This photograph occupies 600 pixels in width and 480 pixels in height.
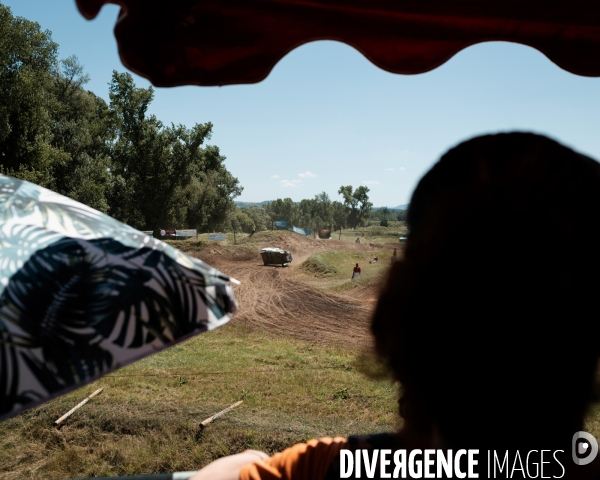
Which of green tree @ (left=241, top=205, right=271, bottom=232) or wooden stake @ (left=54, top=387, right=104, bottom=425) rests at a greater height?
green tree @ (left=241, top=205, right=271, bottom=232)

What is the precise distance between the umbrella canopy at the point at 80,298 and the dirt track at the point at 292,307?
8.12m

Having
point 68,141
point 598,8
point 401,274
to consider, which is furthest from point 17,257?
point 68,141

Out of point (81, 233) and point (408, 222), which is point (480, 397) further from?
point (81, 233)

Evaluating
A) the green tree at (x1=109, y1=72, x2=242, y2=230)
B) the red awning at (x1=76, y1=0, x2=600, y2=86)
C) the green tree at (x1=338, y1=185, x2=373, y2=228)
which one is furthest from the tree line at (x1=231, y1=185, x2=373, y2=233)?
the red awning at (x1=76, y1=0, x2=600, y2=86)

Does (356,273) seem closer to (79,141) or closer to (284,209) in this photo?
(79,141)

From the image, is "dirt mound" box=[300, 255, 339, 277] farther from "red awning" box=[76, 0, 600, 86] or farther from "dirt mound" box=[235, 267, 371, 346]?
"red awning" box=[76, 0, 600, 86]

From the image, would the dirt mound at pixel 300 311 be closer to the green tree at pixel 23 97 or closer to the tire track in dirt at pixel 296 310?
the tire track in dirt at pixel 296 310

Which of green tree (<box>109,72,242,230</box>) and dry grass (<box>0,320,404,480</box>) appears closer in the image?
dry grass (<box>0,320,404,480</box>)

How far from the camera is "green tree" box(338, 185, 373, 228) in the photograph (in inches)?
2254

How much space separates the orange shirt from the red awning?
91 cm

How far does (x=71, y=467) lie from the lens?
4766 millimetres

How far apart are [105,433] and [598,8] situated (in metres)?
5.87

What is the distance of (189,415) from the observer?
6.03 m

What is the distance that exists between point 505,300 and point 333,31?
1.02 m
